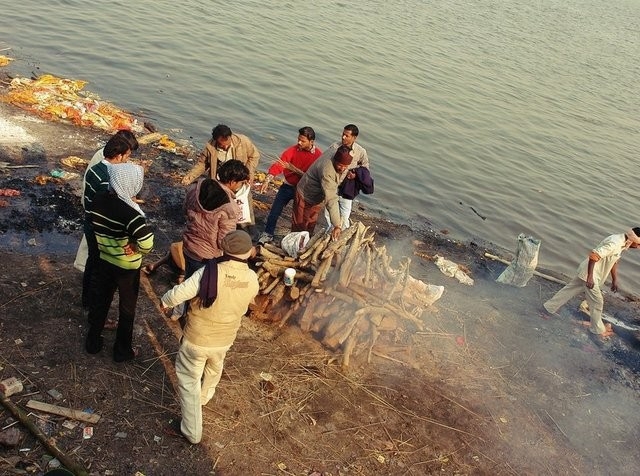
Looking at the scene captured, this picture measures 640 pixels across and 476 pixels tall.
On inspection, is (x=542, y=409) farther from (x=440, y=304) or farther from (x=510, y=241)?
(x=510, y=241)

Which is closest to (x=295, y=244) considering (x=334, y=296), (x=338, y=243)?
(x=338, y=243)

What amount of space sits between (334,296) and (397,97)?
15.6 meters

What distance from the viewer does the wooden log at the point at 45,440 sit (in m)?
4.69

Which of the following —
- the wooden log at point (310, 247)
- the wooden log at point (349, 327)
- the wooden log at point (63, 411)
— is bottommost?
the wooden log at point (63, 411)

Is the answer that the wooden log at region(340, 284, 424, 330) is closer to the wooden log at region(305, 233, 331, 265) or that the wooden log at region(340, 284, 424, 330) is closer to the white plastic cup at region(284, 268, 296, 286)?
the wooden log at region(305, 233, 331, 265)

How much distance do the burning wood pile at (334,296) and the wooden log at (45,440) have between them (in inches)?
120

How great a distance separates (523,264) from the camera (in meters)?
10.6

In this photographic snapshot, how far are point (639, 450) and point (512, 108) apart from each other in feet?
59.4

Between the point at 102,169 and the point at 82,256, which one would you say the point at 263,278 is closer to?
the point at 82,256

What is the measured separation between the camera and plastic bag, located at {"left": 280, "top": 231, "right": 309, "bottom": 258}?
7.77 m

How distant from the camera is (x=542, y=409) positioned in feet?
24.4

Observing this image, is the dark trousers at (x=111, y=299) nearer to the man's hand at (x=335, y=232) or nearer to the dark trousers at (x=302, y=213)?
the man's hand at (x=335, y=232)

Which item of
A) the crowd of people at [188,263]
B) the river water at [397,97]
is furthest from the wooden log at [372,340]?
the river water at [397,97]

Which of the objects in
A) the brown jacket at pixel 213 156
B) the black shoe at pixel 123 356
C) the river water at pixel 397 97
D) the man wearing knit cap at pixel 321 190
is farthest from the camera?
the river water at pixel 397 97
